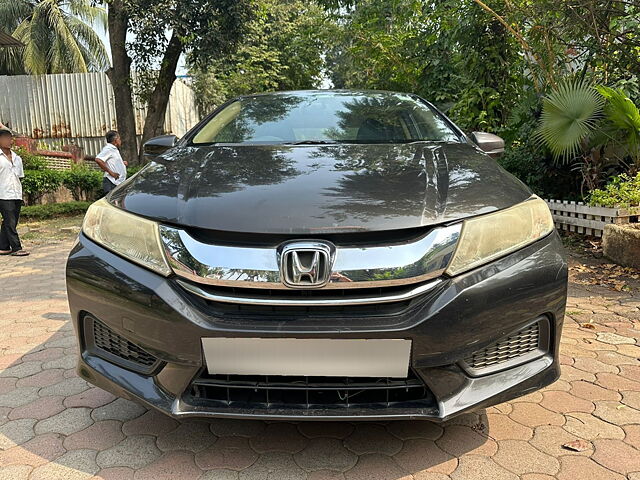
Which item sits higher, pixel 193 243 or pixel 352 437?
pixel 193 243

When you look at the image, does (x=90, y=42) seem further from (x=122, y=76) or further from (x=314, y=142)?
(x=314, y=142)

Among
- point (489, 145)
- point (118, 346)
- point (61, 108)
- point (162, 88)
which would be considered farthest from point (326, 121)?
point (61, 108)

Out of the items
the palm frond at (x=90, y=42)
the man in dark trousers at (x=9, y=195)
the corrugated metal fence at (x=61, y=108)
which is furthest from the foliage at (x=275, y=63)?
the man in dark trousers at (x=9, y=195)

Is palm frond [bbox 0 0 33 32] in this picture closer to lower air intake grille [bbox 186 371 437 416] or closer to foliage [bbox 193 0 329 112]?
foliage [bbox 193 0 329 112]

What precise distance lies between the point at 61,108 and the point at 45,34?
11.4m

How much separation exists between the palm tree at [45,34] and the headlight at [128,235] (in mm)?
24400

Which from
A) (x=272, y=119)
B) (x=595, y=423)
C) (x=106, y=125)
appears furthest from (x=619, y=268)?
(x=106, y=125)

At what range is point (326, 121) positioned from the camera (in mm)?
2830

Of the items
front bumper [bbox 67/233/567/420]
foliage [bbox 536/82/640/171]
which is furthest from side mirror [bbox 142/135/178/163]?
foliage [bbox 536/82/640/171]

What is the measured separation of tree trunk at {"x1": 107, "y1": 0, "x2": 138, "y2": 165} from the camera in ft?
34.0

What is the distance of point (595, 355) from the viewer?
2730 millimetres

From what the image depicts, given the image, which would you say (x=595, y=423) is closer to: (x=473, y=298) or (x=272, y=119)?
(x=473, y=298)

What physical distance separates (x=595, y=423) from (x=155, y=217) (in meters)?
1.83

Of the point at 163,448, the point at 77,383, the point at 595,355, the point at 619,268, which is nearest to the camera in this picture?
the point at 163,448
